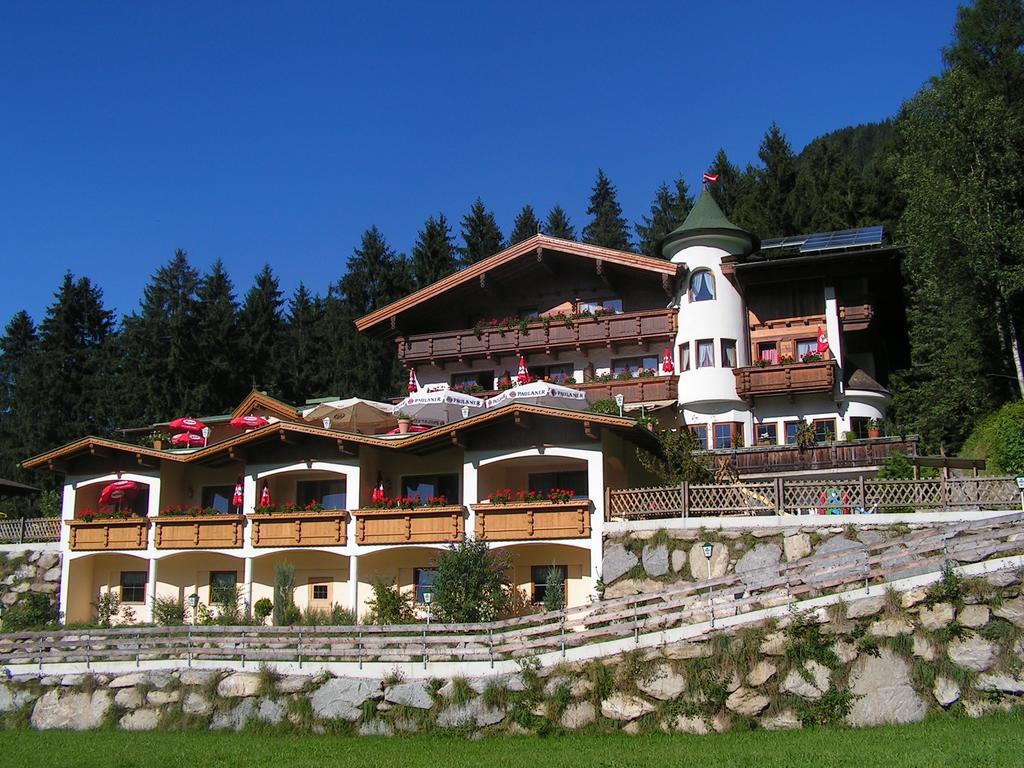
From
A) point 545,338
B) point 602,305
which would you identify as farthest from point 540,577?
point 602,305

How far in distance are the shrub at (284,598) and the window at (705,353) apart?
658 inches

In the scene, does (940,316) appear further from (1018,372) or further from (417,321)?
(417,321)

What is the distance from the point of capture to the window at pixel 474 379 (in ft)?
131

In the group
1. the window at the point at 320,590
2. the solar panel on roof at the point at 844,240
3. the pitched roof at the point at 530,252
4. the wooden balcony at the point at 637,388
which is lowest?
the window at the point at 320,590

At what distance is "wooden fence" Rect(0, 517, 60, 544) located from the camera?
107 ft

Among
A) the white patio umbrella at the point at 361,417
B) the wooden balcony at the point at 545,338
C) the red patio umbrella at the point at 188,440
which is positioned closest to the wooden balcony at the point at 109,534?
the red patio umbrella at the point at 188,440

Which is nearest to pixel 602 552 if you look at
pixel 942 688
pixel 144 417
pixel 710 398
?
pixel 942 688

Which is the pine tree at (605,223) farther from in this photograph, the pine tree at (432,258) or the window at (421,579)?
the window at (421,579)

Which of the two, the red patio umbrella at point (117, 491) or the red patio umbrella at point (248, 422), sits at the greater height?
the red patio umbrella at point (248, 422)

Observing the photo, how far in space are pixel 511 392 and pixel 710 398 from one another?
9474 millimetres

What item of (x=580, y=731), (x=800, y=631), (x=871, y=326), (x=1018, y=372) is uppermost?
(x=871, y=326)

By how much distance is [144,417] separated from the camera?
176 feet

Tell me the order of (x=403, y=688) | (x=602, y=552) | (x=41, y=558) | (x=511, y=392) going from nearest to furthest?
(x=403, y=688), (x=602, y=552), (x=511, y=392), (x=41, y=558)

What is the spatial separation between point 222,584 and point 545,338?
14559mm
